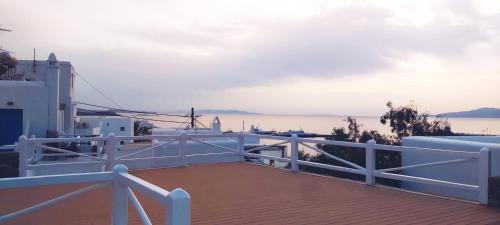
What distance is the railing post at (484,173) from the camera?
7.38 m

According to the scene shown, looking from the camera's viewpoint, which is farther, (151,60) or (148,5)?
(151,60)

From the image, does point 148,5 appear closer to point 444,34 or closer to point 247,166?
point 247,166

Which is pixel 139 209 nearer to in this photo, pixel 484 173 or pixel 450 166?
pixel 484 173

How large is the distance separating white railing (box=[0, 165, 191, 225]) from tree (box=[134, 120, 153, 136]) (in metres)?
30.7

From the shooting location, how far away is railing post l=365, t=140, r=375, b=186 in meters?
9.23

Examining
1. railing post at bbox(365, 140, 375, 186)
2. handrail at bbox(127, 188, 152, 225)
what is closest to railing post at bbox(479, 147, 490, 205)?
railing post at bbox(365, 140, 375, 186)

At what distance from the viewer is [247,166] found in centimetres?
1263

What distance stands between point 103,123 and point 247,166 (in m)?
15.3

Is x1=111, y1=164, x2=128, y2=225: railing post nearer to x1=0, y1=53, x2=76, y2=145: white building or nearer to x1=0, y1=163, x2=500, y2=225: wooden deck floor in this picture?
x1=0, y1=163, x2=500, y2=225: wooden deck floor

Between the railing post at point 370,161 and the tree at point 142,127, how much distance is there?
26.6m

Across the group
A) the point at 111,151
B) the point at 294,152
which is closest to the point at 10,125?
the point at 111,151

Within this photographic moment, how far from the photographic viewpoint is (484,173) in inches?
293

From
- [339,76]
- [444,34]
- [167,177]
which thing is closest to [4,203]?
[167,177]

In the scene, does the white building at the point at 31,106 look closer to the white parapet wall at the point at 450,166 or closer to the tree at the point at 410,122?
the white parapet wall at the point at 450,166
